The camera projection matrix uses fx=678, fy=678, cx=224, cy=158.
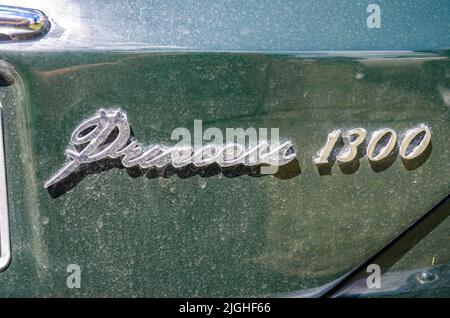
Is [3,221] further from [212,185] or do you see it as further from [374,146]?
[374,146]

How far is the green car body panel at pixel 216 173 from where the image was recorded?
4.57 ft

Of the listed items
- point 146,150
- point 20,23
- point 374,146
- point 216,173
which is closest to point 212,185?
point 216,173

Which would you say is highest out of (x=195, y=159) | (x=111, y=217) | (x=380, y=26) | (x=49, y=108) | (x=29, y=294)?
(x=380, y=26)

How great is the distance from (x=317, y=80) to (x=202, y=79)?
24cm

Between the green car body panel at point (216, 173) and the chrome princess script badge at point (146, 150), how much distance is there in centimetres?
2

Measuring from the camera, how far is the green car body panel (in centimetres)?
139

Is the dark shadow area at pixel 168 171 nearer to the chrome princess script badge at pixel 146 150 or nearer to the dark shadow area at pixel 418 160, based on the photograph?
the chrome princess script badge at pixel 146 150

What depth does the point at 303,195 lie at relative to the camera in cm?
147

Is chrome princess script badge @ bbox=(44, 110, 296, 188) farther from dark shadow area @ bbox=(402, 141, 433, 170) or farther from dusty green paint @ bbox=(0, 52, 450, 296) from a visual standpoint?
dark shadow area @ bbox=(402, 141, 433, 170)

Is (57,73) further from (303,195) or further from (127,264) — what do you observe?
(303,195)

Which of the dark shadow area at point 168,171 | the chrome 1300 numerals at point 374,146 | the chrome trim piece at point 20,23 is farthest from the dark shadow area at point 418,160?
the chrome trim piece at point 20,23

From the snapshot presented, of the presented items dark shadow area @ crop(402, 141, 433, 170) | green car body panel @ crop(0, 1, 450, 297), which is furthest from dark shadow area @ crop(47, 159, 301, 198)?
dark shadow area @ crop(402, 141, 433, 170)

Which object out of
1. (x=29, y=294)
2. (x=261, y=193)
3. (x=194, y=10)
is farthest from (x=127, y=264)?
(x=194, y=10)

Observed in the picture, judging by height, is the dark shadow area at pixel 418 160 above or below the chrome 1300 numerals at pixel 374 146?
below
